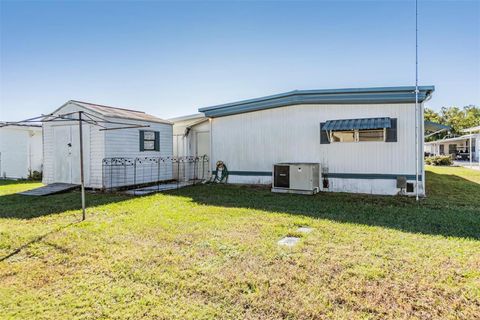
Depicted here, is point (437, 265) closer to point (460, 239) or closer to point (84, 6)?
point (460, 239)

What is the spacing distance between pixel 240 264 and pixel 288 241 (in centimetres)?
109

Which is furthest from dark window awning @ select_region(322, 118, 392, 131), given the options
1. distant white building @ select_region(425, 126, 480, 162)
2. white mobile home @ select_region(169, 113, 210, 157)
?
distant white building @ select_region(425, 126, 480, 162)

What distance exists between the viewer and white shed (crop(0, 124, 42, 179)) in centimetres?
1440

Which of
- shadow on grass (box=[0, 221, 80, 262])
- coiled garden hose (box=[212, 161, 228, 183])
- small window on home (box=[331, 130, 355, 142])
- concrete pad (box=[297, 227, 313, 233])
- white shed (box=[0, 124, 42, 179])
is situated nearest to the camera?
shadow on grass (box=[0, 221, 80, 262])

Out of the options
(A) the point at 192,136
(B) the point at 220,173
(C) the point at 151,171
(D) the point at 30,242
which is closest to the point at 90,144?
(C) the point at 151,171

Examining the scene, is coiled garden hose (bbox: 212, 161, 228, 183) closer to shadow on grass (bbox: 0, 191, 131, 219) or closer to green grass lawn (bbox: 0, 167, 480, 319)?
shadow on grass (bbox: 0, 191, 131, 219)

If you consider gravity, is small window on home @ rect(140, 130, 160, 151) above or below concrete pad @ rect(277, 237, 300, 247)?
above

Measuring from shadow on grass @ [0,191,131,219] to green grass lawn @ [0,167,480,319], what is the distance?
13 cm

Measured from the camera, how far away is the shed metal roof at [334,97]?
8023 mm

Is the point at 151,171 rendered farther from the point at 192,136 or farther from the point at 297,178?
the point at 297,178

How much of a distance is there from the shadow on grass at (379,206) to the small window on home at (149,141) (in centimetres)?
267

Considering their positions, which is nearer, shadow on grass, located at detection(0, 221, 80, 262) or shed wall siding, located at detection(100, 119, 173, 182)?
shadow on grass, located at detection(0, 221, 80, 262)

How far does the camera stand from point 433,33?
813cm

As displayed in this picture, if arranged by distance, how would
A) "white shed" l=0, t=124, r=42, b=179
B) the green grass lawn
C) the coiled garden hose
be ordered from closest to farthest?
the green grass lawn, the coiled garden hose, "white shed" l=0, t=124, r=42, b=179
